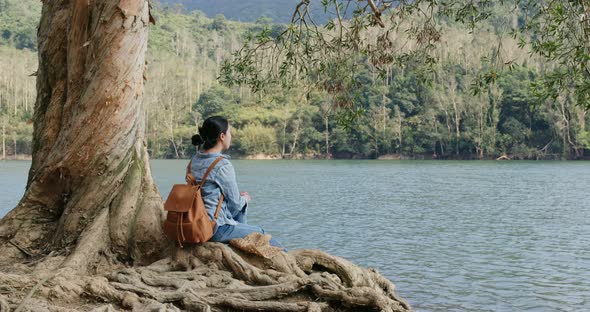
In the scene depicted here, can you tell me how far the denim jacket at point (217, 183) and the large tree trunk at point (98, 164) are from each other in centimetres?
59

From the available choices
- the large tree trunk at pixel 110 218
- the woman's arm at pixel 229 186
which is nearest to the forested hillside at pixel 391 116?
the large tree trunk at pixel 110 218

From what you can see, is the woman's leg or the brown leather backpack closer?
the brown leather backpack

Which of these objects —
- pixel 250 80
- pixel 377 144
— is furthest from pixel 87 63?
pixel 377 144

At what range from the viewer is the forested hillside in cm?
7344

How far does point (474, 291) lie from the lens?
10422mm

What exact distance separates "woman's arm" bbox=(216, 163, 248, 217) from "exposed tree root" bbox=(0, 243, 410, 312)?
0.34 metres

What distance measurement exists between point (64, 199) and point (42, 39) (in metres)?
1.59

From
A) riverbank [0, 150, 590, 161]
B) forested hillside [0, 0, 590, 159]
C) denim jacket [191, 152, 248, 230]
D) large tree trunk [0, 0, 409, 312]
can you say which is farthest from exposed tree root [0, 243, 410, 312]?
riverbank [0, 150, 590, 161]

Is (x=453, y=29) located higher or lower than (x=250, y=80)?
higher

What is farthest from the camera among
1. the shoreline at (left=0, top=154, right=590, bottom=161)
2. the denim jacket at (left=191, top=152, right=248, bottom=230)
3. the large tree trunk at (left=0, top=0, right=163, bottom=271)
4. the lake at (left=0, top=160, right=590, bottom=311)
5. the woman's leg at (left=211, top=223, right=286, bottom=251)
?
the shoreline at (left=0, top=154, right=590, bottom=161)

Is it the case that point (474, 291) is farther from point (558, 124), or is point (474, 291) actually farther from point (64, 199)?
point (558, 124)

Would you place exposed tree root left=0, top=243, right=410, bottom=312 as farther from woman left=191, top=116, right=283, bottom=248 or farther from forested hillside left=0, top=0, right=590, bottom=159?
forested hillside left=0, top=0, right=590, bottom=159

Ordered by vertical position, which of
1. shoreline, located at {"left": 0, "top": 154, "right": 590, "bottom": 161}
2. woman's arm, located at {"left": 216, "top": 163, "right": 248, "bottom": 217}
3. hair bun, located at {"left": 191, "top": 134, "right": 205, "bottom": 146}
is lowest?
shoreline, located at {"left": 0, "top": 154, "right": 590, "bottom": 161}

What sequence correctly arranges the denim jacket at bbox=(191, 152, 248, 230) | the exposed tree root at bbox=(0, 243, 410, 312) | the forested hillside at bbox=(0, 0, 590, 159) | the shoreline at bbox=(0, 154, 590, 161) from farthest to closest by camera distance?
the shoreline at bbox=(0, 154, 590, 161) → the forested hillside at bbox=(0, 0, 590, 159) → the denim jacket at bbox=(191, 152, 248, 230) → the exposed tree root at bbox=(0, 243, 410, 312)
